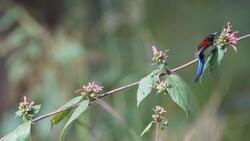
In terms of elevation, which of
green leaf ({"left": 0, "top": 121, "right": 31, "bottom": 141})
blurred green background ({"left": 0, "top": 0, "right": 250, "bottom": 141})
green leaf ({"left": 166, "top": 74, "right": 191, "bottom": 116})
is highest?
blurred green background ({"left": 0, "top": 0, "right": 250, "bottom": 141})

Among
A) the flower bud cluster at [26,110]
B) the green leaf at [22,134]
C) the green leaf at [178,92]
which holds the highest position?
the flower bud cluster at [26,110]

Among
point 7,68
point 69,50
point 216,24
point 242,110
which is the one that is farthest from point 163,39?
point 69,50

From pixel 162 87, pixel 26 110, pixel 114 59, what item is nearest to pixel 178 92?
pixel 162 87

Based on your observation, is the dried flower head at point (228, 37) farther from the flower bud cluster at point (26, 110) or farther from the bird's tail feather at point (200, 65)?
the flower bud cluster at point (26, 110)

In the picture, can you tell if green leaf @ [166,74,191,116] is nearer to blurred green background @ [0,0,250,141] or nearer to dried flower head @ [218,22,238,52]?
dried flower head @ [218,22,238,52]

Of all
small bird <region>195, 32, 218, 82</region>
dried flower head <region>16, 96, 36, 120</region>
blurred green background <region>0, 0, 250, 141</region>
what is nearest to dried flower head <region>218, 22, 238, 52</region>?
small bird <region>195, 32, 218, 82</region>

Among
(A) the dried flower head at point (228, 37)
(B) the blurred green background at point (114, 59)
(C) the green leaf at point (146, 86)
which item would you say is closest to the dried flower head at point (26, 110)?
(C) the green leaf at point (146, 86)

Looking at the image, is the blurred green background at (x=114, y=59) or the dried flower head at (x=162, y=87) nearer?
the dried flower head at (x=162, y=87)
